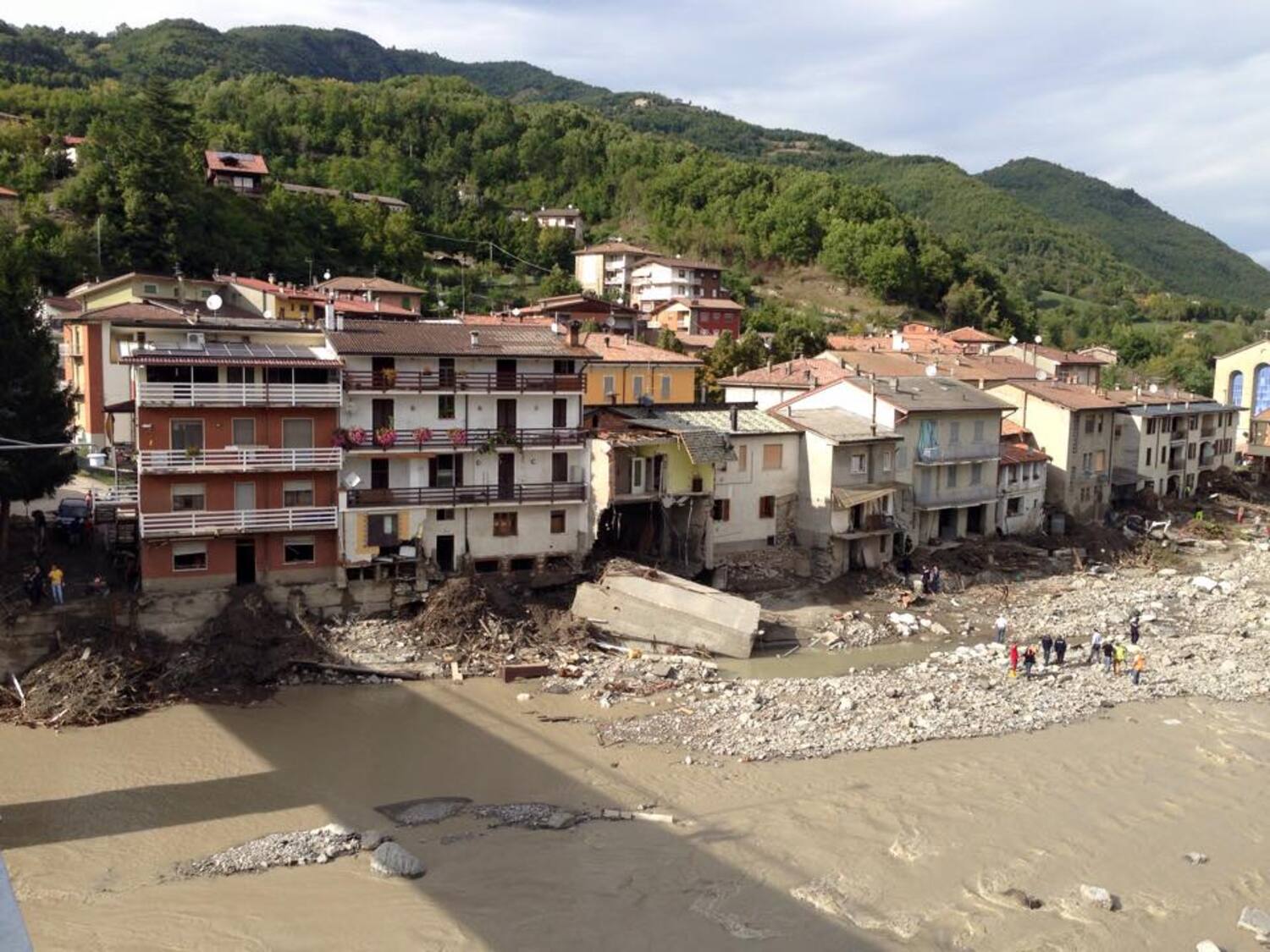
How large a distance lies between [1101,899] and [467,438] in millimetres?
22455

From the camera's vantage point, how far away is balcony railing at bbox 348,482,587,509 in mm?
31953

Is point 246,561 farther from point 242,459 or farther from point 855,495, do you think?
point 855,495

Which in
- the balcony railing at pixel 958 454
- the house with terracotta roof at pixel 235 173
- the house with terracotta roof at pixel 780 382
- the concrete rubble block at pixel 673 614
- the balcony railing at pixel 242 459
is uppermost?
the house with terracotta roof at pixel 235 173

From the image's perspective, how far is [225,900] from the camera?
17.5 metres

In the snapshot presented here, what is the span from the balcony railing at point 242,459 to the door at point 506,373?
590 cm

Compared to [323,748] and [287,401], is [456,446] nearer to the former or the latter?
[287,401]

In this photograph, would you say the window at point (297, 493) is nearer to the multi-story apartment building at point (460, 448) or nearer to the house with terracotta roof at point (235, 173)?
the multi-story apartment building at point (460, 448)

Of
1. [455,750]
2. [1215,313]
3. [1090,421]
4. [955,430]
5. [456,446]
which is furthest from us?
[1215,313]

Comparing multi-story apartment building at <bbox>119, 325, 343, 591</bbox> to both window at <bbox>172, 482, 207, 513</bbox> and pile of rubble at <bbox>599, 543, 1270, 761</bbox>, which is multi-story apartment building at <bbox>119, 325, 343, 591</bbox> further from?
pile of rubble at <bbox>599, 543, 1270, 761</bbox>

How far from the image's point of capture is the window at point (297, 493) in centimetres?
3069

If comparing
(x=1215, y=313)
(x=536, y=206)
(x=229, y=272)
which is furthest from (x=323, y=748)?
(x=1215, y=313)

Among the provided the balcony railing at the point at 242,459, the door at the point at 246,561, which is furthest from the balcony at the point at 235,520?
the balcony railing at the point at 242,459

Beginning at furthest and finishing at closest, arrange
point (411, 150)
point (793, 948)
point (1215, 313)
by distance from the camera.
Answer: point (1215, 313)
point (411, 150)
point (793, 948)

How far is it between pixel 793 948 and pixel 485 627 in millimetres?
16309
